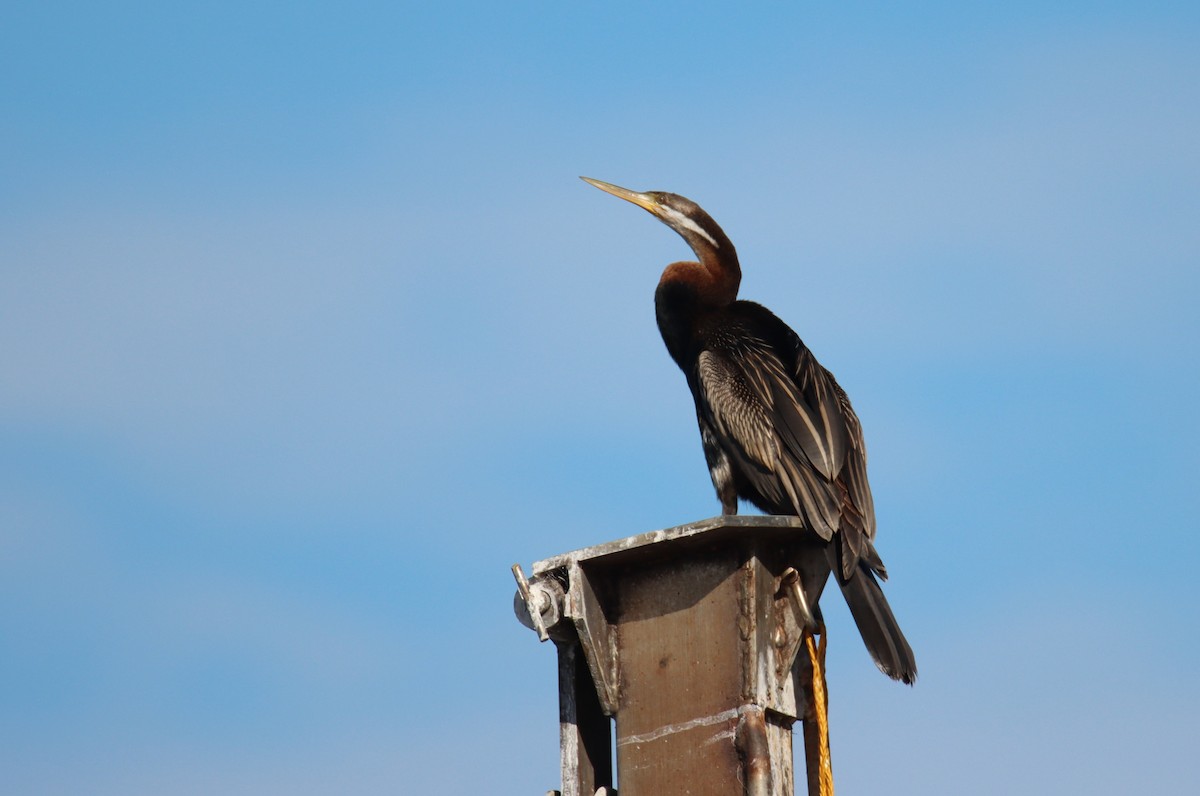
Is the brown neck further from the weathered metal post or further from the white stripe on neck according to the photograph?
the weathered metal post

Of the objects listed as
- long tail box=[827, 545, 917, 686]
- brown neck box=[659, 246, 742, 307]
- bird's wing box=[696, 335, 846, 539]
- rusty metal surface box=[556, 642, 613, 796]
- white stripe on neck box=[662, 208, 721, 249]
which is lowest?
rusty metal surface box=[556, 642, 613, 796]

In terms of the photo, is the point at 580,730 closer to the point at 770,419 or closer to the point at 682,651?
the point at 682,651

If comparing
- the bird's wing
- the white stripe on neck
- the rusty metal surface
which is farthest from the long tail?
the white stripe on neck

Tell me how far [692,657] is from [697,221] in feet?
16.8

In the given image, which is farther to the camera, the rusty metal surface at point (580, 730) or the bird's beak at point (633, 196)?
the bird's beak at point (633, 196)

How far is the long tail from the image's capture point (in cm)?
606

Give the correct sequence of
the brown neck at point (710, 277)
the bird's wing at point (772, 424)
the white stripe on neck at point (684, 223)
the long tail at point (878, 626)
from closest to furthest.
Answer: the long tail at point (878, 626) < the bird's wing at point (772, 424) < the brown neck at point (710, 277) < the white stripe on neck at point (684, 223)

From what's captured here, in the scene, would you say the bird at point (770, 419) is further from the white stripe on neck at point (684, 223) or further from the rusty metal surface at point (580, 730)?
the rusty metal surface at point (580, 730)

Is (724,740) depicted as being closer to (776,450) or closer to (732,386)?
(776,450)

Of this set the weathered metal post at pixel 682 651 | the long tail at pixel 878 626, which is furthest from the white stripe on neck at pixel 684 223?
the weathered metal post at pixel 682 651

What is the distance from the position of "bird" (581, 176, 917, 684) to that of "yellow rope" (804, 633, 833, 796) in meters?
0.67

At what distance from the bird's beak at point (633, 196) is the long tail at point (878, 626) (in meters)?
4.37

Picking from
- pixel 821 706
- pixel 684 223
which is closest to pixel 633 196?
pixel 684 223

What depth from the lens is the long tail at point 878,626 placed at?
6062mm
